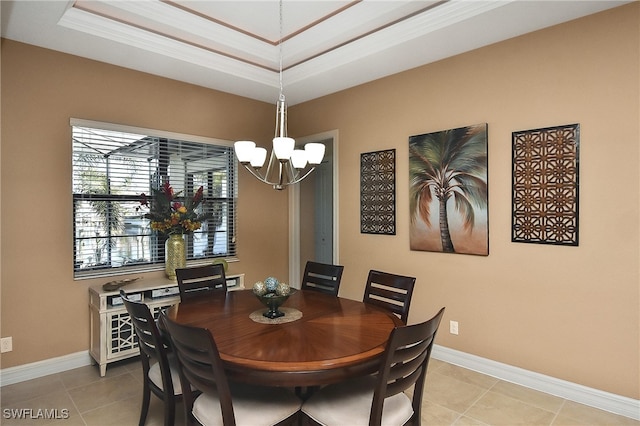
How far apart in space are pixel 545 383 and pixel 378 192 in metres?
2.17

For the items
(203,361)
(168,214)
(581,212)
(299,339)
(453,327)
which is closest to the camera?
(203,361)

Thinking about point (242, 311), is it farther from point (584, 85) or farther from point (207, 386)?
point (584, 85)

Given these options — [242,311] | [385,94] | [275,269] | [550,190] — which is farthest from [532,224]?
[275,269]

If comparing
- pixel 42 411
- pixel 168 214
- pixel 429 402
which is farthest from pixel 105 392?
pixel 429 402

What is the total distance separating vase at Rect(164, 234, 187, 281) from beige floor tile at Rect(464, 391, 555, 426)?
281 centimetres

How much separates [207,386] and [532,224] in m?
2.54

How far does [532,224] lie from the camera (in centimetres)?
281

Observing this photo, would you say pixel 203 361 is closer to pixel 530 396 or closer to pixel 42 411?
pixel 42 411

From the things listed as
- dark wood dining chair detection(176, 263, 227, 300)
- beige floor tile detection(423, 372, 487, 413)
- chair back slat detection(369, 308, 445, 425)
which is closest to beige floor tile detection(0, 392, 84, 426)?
dark wood dining chair detection(176, 263, 227, 300)

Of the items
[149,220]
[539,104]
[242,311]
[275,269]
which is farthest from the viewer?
[275,269]

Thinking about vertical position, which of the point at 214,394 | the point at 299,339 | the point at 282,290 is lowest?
the point at 214,394

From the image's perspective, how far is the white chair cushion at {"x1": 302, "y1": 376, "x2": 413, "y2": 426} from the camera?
1.69m

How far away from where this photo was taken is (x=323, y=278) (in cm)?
306

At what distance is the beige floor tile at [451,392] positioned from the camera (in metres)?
2.59
